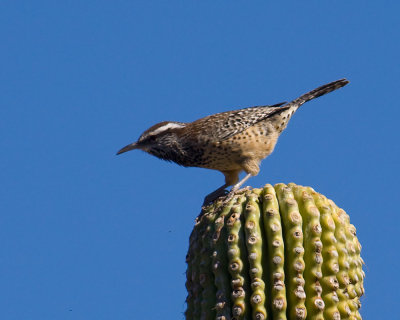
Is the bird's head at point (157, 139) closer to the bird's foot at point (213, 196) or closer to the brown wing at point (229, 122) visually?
the brown wing at point (229, 122)

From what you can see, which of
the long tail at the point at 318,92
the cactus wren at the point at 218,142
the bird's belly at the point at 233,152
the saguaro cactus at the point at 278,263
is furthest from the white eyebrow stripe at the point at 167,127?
the saguaro cactus at the point at 278,263

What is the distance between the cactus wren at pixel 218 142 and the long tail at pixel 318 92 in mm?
435

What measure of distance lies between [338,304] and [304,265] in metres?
0.30

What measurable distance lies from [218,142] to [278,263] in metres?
Result: 2.79

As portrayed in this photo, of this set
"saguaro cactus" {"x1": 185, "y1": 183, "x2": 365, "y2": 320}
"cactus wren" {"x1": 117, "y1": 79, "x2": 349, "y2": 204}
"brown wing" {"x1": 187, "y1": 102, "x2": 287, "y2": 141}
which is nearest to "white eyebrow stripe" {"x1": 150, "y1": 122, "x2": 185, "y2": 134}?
"cactus wren" {"x1": 117, "y1": 79, "x2": 349, "y2": 204}

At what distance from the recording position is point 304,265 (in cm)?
337

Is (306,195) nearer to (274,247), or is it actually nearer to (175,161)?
(274,247)

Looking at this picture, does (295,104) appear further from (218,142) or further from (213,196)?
(213,196)

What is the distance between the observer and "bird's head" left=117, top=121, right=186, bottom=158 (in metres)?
6.14

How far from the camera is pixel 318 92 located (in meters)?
6.82

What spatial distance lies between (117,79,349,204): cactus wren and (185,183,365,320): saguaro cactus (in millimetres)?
2233

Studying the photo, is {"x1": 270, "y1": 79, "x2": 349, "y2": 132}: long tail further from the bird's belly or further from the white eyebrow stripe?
the white eyebrow stripe

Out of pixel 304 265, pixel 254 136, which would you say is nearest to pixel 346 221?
pixel 304 265

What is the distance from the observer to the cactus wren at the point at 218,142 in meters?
6.06
